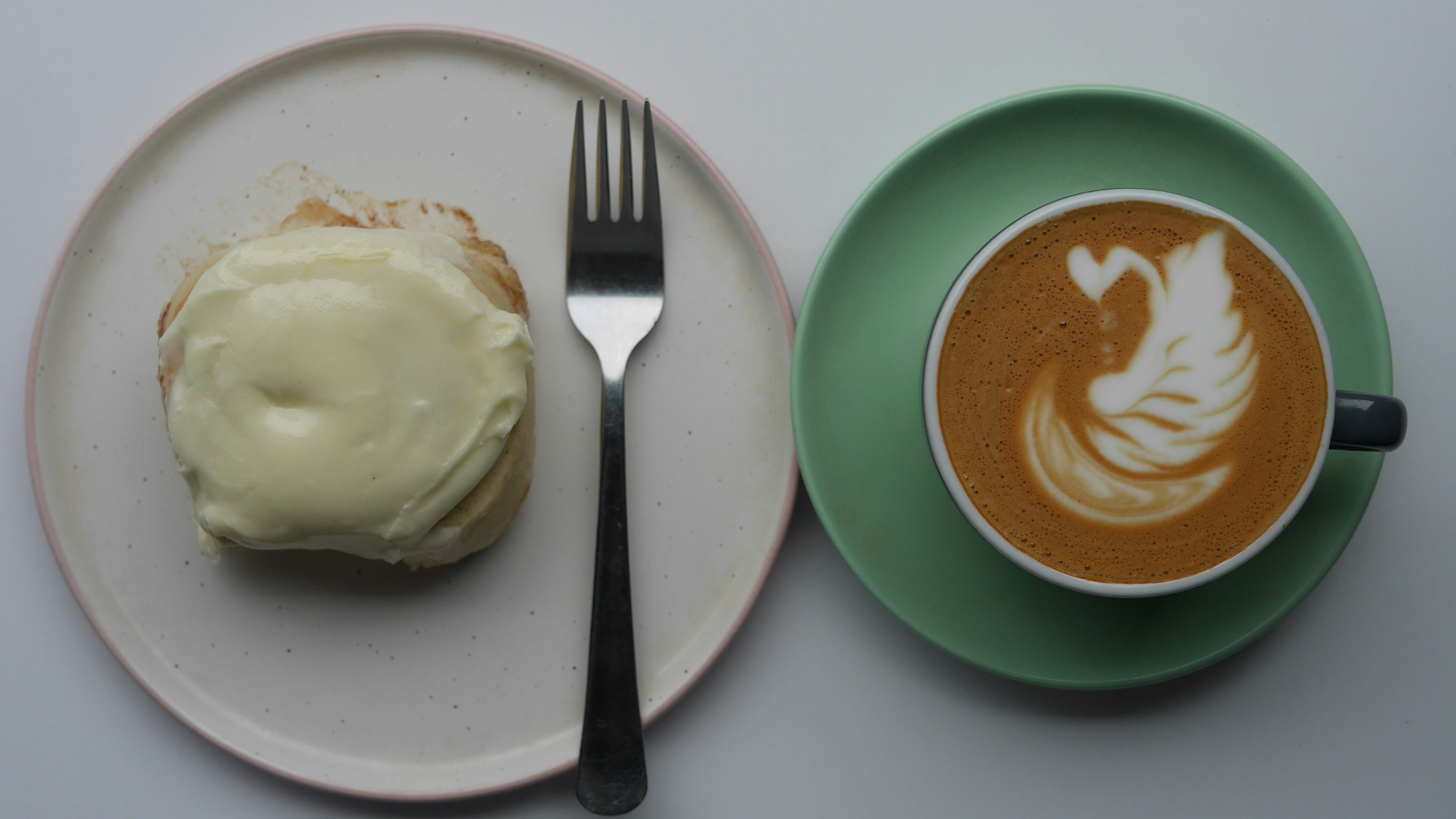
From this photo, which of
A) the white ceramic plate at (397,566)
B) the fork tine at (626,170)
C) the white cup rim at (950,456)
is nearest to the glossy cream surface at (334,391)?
the white ceramic plate at (397,566)

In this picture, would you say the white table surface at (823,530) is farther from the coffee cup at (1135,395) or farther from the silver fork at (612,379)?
the coffee cup at (1135,395)

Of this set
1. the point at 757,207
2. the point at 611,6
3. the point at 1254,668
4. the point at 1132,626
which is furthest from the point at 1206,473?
the point at 611,6

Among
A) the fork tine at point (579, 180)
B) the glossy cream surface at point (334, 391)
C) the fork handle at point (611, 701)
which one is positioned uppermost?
the fork tine at point (579, 180)

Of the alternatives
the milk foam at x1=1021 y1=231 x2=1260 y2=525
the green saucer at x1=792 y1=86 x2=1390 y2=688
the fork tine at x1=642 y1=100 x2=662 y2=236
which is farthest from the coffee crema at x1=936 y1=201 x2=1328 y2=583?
the fork tine at x1=642 y1=100 x2=662 y2=236

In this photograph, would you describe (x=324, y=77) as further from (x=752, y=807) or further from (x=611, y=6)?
(x=752, y=807)

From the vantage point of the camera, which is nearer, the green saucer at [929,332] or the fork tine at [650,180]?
→ the green saucer at [929,332]
